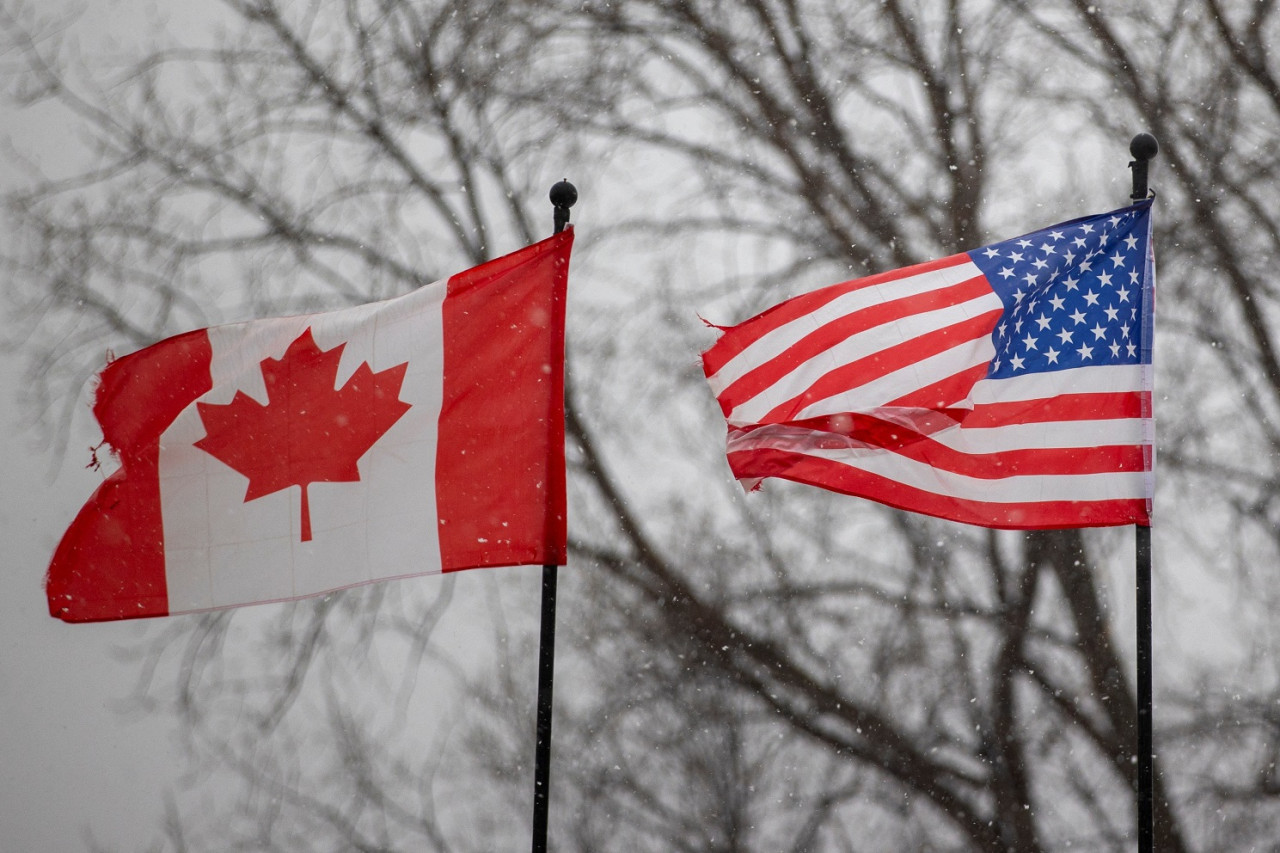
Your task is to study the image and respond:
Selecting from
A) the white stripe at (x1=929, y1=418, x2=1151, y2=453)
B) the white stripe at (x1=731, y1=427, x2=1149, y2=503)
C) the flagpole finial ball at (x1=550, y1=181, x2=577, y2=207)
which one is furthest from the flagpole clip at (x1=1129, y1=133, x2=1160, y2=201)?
the flagpole finial ball at (x1=550, y1=181, x2=577, y2=207)

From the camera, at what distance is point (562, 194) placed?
16.7 feet

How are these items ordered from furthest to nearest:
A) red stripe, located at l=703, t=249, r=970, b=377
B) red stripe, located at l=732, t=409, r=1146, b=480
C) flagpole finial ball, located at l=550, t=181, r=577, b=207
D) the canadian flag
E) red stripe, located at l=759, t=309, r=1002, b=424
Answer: red stripe, located at l=703, t=249, r=970, b=377
flagpole finial ball, located at l=550, t=181, r=577, b=207
red stripe, located at l=759, t=309, r=1002, b=424
the canadian flag
red stripe, located at l=732, t=409, r=1146, b=480

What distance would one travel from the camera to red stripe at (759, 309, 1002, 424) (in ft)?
16.3

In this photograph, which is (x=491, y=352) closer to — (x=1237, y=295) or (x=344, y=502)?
(x=344, y=502)

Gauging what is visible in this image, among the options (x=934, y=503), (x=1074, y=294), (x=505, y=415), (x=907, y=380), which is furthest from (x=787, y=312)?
(x=505, y=415)

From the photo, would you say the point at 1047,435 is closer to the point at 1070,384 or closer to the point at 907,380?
the point at 1070,384

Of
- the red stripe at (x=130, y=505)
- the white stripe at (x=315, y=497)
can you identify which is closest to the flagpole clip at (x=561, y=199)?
the white stripe at (x=315, y=497)

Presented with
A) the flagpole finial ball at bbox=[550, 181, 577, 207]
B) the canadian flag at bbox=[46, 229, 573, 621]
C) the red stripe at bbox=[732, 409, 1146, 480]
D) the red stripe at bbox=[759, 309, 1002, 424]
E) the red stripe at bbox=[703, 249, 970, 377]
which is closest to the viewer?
the red stripe at bbox=[732, 409, 1146, 480]

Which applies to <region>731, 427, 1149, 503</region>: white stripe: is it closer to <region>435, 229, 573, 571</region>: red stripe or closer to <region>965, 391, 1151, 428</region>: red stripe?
<region>965, 391, 1151, 428</region>: red stripe

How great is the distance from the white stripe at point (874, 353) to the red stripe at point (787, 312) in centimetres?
23

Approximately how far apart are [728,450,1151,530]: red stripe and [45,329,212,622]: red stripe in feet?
8.17

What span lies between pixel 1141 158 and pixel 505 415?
2.91 metres

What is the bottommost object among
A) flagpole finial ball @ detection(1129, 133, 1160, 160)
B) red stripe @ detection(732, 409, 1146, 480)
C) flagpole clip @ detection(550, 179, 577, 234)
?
red stripe @ detection(732, 409, 1146, 480)

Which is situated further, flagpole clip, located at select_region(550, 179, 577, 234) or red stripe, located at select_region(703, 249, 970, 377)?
red stripe, located at select_region(703, 249, 970, 377)
